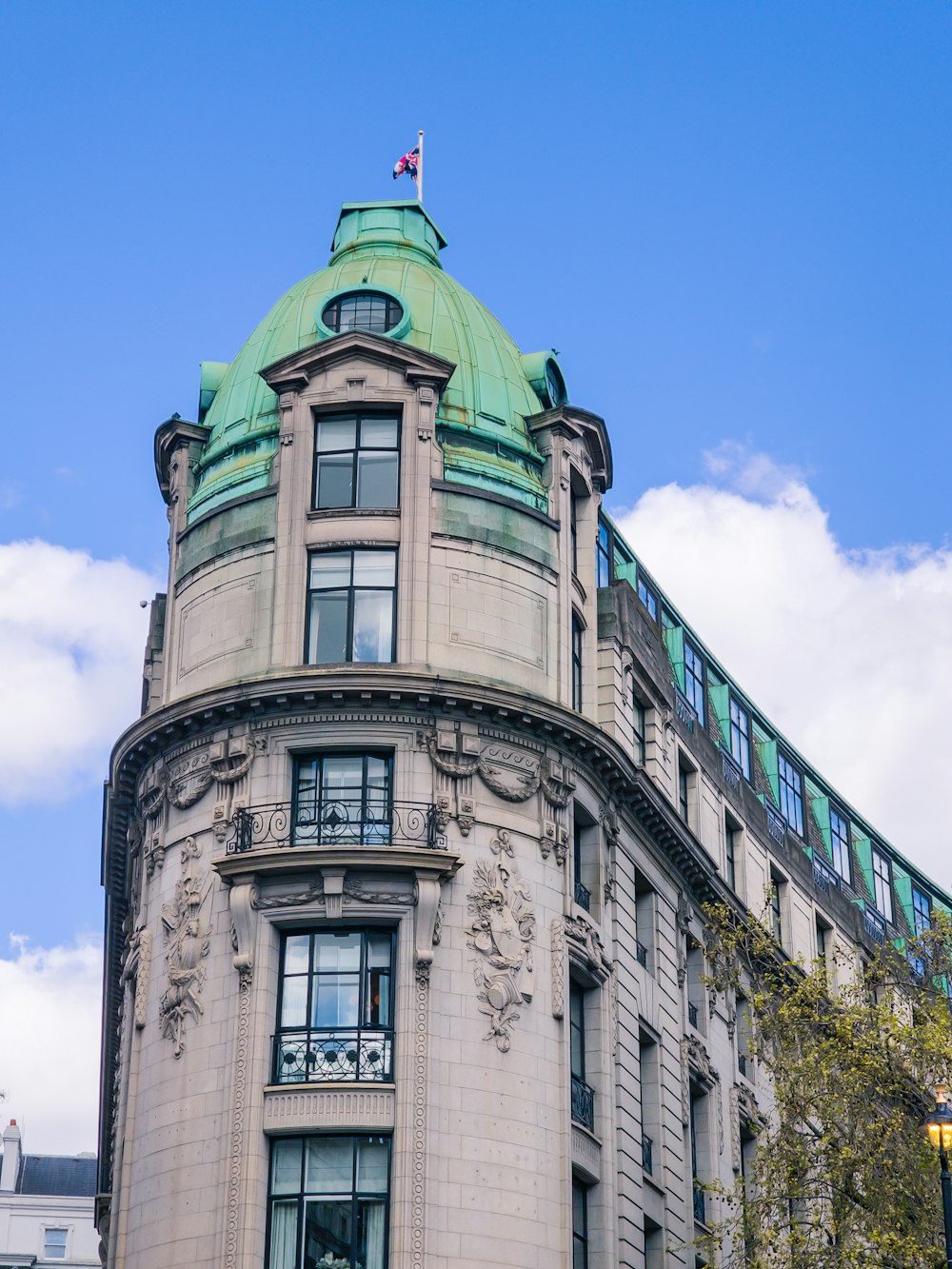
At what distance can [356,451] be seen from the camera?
49.4 meters

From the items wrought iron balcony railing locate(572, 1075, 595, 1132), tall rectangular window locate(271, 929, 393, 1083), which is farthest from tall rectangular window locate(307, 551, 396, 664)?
wrought iron balcony railing locate(572, 1075, 595, 1132)

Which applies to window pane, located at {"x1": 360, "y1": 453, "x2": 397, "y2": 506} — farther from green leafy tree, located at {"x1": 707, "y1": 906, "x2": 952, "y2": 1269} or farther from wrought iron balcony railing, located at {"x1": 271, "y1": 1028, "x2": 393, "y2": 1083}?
wrought iron balcony railing, located at {"x1": 271, "y1": 1028, "x2": 393, "y2": 1083}

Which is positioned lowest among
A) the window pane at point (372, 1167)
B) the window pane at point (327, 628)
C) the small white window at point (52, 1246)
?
the window pane at point (372, 1167)

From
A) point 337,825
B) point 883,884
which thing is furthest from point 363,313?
point 883,884

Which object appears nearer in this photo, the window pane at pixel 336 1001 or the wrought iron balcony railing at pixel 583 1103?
the window pane at pixel 336 1001

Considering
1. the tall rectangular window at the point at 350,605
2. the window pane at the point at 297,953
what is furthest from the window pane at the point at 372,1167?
the tall rectangular window at the point at 350,605

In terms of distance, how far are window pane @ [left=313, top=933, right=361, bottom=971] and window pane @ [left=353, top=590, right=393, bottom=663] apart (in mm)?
6649

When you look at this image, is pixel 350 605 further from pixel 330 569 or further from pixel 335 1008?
pixel 335 1008

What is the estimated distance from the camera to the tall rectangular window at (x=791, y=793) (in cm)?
7019

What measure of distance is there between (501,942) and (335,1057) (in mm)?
4516

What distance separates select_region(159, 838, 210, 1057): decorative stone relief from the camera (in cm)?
4431

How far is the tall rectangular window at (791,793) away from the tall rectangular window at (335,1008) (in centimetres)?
2850

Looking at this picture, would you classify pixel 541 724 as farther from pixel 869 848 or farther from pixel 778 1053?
pixel 869 848

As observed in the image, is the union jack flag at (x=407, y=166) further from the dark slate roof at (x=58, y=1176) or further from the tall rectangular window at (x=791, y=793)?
the dark slate roof at (x=58, y=1176)
